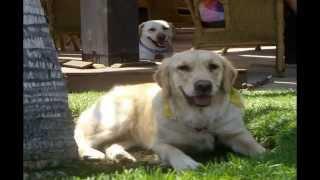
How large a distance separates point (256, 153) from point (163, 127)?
0.63 metres

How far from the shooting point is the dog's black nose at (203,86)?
12.9ft

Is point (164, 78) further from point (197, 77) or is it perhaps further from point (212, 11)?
point (212, 11)

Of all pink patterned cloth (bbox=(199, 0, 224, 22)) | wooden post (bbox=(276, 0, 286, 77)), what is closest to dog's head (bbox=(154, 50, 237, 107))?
wooden post (bbox=(276, 0, 286, 77))

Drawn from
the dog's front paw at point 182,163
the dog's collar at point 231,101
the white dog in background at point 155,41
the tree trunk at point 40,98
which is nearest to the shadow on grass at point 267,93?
the dog's collar at point 231,101

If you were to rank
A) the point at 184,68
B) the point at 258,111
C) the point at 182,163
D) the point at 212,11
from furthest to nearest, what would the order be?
the point at 212,11, the point at 258,111, the point at 184,68, the point at 182,163

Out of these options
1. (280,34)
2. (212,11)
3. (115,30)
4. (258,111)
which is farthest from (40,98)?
(212,11)

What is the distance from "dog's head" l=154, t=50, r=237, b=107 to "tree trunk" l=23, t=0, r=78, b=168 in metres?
0.83

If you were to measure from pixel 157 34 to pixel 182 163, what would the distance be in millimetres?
7350

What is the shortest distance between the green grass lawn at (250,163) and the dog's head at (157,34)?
4955 millimetres

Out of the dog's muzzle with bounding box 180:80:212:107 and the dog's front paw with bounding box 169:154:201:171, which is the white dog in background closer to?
the dog's muzzle with bounding box 180:80:212:107

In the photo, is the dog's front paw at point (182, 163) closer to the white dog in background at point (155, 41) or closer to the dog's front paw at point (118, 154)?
the dog's front paw at point (118, 154)

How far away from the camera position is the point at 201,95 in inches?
158

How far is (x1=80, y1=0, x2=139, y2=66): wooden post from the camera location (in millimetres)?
8133

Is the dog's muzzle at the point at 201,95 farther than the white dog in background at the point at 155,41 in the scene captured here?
No
